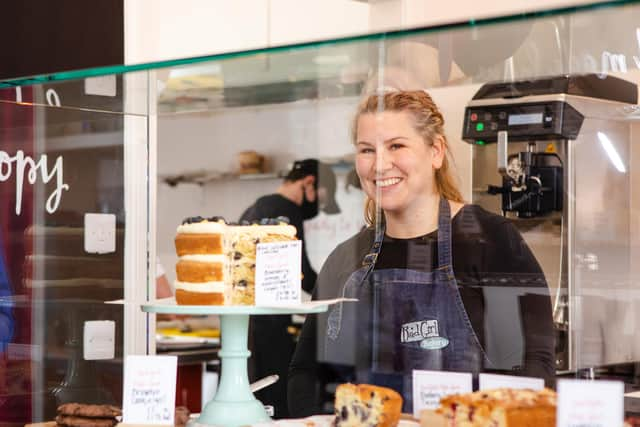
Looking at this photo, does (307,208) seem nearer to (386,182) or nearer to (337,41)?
(386,182)

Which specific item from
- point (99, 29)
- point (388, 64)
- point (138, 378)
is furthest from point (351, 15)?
point (138, 378)

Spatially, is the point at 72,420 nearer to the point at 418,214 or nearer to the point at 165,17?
the point at 418,214

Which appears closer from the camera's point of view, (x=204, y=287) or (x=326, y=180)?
(x=204, y=287)

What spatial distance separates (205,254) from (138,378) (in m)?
0.29

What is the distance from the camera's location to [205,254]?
2014mm

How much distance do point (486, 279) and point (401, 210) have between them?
0.77ft

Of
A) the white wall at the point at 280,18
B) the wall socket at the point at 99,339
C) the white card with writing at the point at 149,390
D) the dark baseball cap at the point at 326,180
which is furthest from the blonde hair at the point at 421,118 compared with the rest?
the dark baseball cap at the point at 326,180

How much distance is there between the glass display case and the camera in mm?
1908

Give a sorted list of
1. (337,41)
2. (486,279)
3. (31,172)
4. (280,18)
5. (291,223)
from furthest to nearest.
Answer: (291,223)
(280,18)
(31,172)
(486,279)
(337,41)

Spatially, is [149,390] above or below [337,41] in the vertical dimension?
below

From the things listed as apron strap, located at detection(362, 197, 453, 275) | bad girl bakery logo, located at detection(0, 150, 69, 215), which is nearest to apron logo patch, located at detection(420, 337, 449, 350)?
Result: apron strap, located at detection(362, 197, 453, 275)

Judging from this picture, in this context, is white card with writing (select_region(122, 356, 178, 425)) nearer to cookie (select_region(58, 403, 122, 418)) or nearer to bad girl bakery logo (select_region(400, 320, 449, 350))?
cookie (select_region(58, 403, 122, 418))

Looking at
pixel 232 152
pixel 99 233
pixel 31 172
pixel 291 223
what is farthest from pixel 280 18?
pixel 232 152

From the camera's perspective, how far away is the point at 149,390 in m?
1.86
